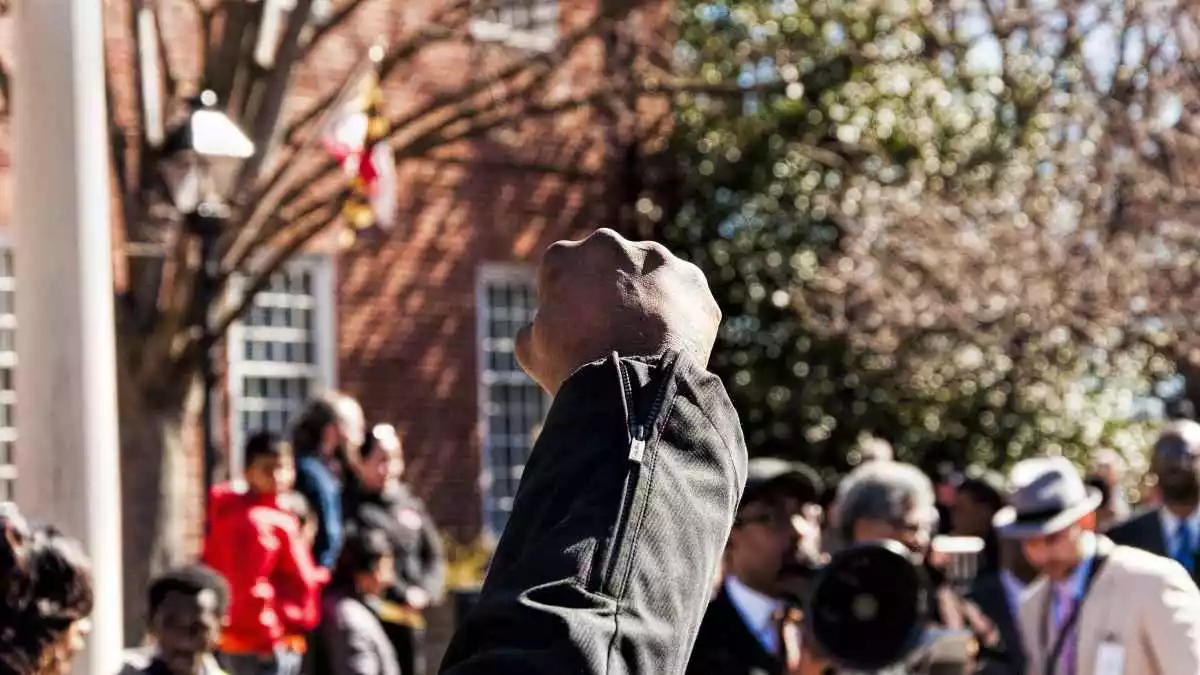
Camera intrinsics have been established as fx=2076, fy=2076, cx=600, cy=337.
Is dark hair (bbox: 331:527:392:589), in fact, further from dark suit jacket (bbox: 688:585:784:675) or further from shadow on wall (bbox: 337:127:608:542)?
shadow on wall (bbox: 337:127:608:542)

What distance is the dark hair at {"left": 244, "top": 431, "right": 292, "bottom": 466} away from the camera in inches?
389

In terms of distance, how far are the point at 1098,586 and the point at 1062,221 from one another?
1203cm

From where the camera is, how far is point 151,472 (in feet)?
40.3

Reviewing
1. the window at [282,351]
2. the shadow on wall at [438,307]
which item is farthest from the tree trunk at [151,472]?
the shadow on wall at [438,307]

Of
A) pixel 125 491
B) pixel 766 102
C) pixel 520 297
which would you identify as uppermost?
pixel 766 102

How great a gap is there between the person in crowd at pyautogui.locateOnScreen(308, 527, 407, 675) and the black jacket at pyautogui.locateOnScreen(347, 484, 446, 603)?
0.72m

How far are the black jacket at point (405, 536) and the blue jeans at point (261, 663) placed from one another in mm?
755

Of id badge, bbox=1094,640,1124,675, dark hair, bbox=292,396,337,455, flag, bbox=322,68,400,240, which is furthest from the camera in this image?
flag, bbox=322,68,400,240

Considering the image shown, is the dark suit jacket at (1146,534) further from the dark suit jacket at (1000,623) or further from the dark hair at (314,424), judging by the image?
the dark hair at (314,424)

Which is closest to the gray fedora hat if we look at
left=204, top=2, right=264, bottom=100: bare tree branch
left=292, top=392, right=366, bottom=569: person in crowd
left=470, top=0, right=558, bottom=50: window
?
left=292, top=392, right=366, bottom=569: person in crowd

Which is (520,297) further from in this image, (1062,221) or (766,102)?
(1062,221)

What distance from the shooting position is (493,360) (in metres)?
19.1

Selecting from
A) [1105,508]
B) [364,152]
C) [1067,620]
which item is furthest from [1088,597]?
[364,152]

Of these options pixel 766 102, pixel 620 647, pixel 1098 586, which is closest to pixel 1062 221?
pixel 766 102
